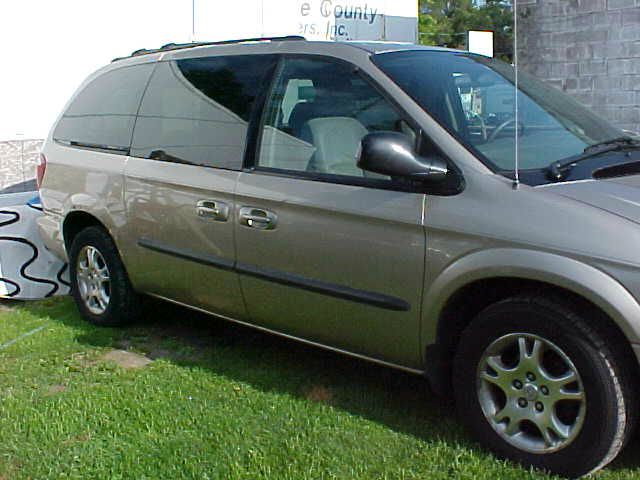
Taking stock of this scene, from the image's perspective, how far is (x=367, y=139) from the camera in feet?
12.2

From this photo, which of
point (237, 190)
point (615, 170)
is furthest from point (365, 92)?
point (615, 170)

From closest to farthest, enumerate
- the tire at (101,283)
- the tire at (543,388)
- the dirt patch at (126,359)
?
the tire at (543,388) → the dirt patch at (126,359) → the tire at (101,283)

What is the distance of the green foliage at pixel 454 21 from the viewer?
46750mm

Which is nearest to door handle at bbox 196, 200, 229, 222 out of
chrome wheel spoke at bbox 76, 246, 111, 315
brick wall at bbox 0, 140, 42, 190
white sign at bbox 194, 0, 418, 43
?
chrome wheel spoke at bbox 76, 246, 111, 315

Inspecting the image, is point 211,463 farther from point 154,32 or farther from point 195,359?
point 154,32

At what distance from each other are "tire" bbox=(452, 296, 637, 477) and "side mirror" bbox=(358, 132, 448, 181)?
2.01ft

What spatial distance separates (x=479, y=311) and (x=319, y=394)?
42.5 inches

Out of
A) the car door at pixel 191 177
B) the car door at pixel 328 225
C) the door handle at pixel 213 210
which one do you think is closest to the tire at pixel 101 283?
the car door at pixel 191 177

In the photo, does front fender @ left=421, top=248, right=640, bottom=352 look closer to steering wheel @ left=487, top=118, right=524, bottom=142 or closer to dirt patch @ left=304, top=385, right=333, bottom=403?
steering wheel @ left=487, top=118, right=524, bottom=142

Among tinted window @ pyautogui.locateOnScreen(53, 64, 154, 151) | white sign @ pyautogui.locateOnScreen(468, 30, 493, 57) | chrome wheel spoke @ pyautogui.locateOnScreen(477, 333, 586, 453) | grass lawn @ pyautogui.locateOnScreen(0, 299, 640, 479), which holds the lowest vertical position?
grass lawn @ pyautogui.locateOnScreen(0, 299, 640, 479)

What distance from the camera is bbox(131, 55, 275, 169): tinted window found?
4.64 meters

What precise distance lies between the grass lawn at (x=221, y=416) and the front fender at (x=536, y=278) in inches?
20.6

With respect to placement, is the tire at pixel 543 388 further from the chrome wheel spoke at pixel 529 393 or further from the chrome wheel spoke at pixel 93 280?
the chrome wheel spoke at pixel 93 280

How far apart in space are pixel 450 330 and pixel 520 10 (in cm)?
1021
